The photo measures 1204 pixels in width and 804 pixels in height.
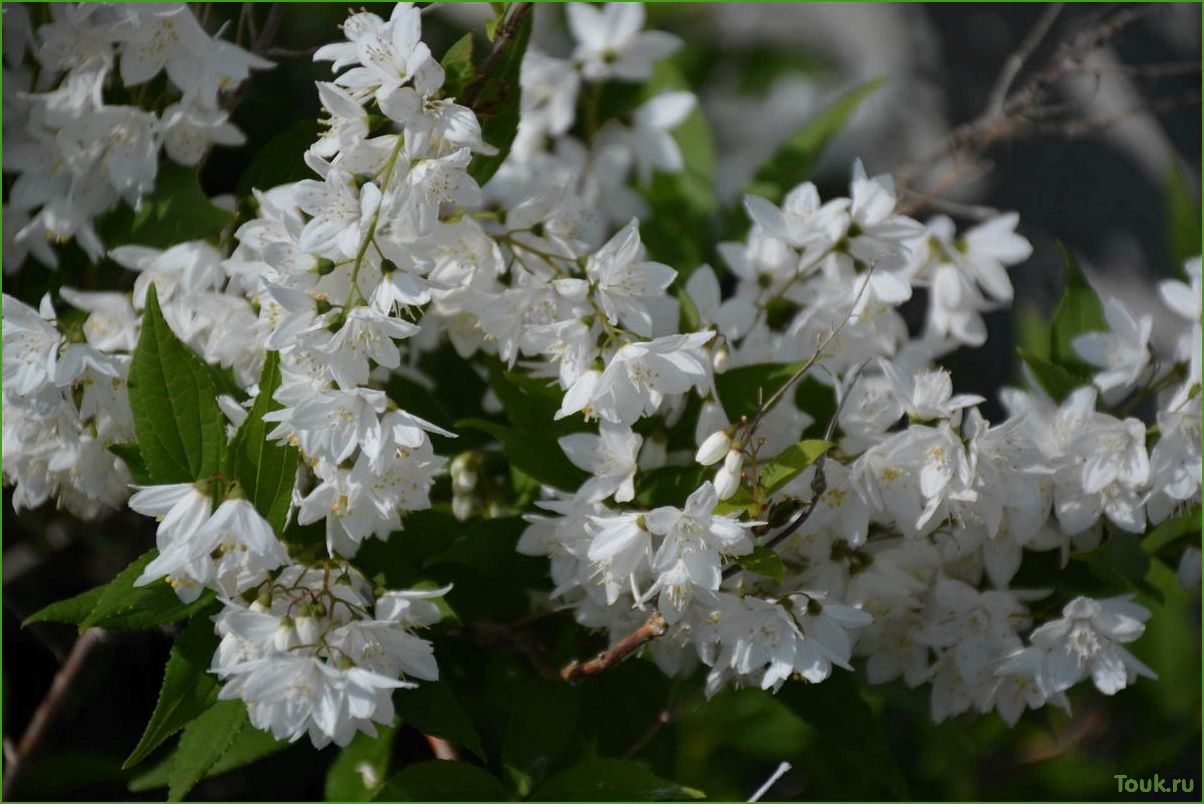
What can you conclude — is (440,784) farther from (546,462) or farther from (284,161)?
(284,161)

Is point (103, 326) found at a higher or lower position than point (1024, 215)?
higher

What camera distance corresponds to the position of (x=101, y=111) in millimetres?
1126

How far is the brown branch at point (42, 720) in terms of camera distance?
1284 mm

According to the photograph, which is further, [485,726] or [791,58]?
[791,58]

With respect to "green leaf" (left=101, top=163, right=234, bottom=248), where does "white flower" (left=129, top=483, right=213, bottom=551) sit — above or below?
below

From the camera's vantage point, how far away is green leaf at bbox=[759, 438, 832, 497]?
928 millimetres

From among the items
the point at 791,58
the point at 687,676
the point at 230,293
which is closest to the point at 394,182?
the point at 230,293

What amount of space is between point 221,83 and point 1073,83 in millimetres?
1525

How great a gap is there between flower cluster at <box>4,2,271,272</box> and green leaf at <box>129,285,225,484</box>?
0.83 ft

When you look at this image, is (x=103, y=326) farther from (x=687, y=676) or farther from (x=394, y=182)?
(x=687, y=676)

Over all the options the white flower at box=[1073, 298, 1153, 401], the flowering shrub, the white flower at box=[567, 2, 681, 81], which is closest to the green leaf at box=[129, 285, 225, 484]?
the flowering shrub

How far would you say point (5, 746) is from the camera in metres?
1.32

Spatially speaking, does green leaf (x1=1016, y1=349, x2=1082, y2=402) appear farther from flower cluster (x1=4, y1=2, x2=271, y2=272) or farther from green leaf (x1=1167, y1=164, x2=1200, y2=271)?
flower cluster (x1=4, y1=2, x2=271, y2=272)

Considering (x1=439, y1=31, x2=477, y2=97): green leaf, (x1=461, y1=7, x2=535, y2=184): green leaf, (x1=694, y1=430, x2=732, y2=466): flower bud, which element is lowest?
(x1=694, y1=430, x2=732, y2=466): flower bud
